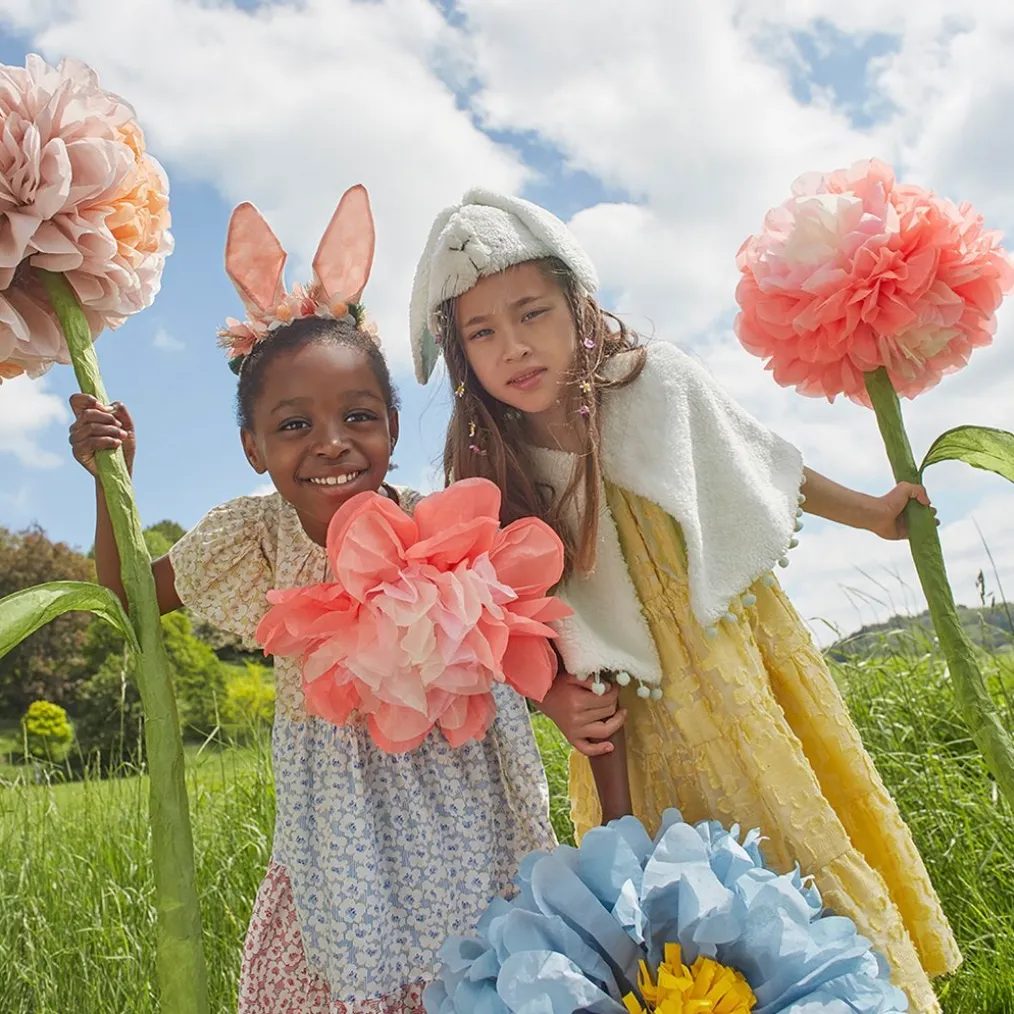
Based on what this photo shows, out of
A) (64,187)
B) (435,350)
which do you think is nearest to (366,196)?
(435,350)

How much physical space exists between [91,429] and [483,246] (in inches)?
26.7

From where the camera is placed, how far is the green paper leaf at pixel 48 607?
43.5 inches

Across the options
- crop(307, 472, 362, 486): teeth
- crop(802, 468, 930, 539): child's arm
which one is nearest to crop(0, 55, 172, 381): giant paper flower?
crop(307, 472, 362, 486): teeth

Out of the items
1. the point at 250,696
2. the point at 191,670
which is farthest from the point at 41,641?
the point at 250,696

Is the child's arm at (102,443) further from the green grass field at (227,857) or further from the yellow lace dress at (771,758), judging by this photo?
the green grass field at (227,857)

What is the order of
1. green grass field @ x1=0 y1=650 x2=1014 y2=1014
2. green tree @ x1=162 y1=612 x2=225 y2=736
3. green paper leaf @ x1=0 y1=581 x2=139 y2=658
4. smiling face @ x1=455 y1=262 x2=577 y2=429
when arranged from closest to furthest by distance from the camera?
green paper leaf @ x1=0 y1=581 x2=139 y2=658 < smiling face @ x1=455 y1=262 x2=577 y2=429 < green grass field @ x1=0 y1=650 x2=1014 y2=1014 < green tree @ x1=162 y1=612 x2=225 y2=736

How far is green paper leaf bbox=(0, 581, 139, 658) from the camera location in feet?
3.62

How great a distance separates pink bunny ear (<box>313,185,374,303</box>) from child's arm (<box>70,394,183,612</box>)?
43 cm

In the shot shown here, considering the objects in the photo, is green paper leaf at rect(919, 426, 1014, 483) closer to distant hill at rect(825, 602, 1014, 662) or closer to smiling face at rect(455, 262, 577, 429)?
smiling face at rect(455, 262, 577, 429)

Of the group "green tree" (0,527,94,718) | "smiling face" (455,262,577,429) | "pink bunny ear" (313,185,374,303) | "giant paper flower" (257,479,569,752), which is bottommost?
"giant paper flower" (257,479,569,752)

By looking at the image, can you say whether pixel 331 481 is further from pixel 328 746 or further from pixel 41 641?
pixel 41 641

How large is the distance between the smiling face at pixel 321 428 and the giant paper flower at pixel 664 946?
67cm

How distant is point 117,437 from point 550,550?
65 cm

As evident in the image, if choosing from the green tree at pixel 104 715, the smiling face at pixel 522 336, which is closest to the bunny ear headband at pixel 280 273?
the smiling face at pixel 522 336
